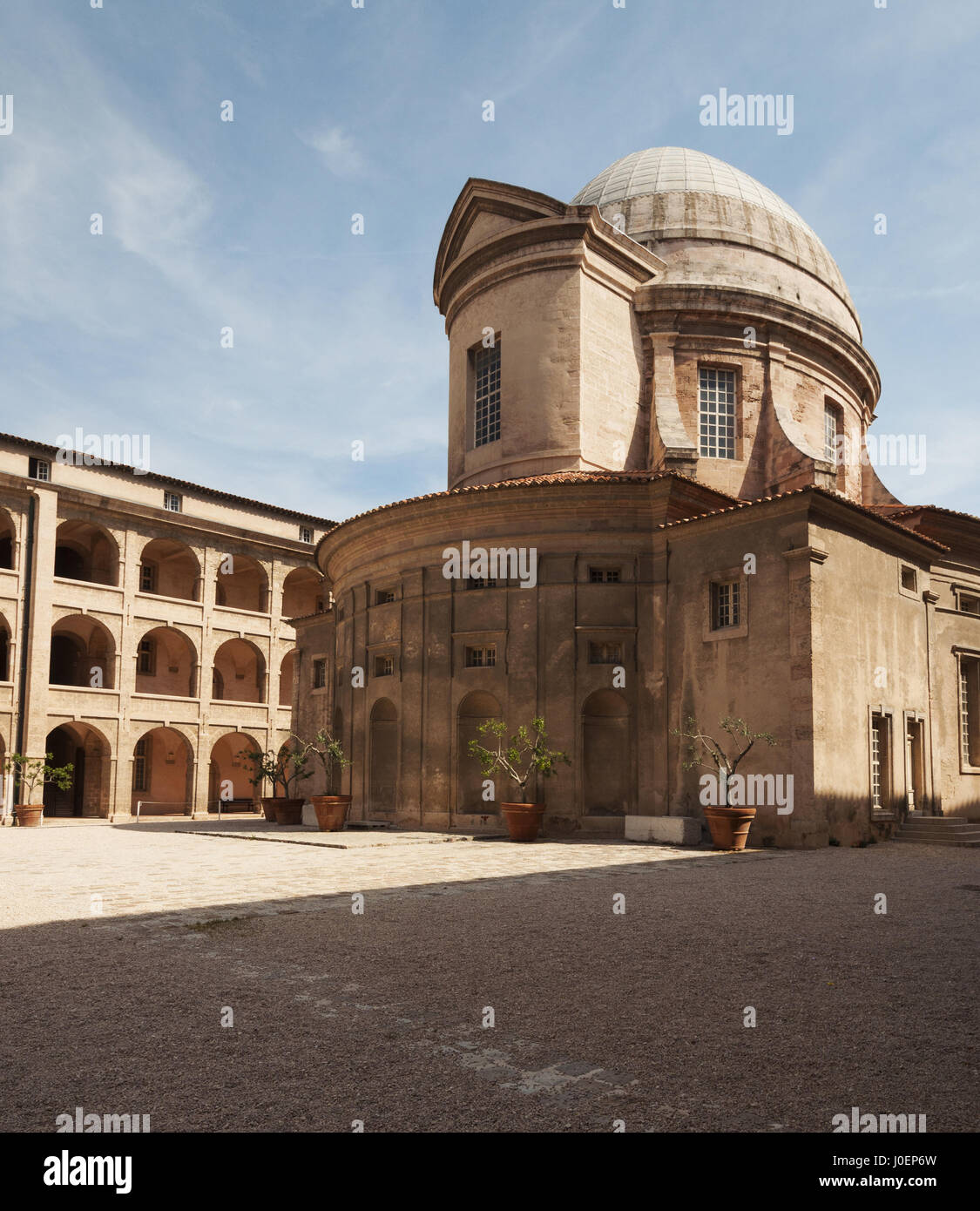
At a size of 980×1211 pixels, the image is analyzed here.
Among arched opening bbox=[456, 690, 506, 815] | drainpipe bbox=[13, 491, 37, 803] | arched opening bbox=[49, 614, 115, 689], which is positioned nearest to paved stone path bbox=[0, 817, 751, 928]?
arched opening bbox=[456, 690, 506, 815]

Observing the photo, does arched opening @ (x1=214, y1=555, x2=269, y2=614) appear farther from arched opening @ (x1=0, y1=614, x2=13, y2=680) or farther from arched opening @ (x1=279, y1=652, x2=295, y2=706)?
arched opening @ (x1=0, y1=614, x2=13, y2=680)

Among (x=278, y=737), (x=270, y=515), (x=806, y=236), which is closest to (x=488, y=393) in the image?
(x=806, y=236)

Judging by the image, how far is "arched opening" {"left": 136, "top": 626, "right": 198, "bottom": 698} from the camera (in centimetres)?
3753

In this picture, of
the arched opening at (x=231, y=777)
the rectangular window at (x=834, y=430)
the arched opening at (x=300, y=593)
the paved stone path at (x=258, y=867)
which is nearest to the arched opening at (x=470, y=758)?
the paved stone path at (x=258, y=867)

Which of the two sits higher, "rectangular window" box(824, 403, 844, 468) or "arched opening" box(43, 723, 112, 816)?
"rectangular window" box(824, 403, 844, 468)

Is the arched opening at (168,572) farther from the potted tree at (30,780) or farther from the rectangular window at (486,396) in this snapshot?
the rectangular window at (486,396)

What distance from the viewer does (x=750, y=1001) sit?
18.6 feet

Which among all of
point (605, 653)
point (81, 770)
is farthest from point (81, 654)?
point (605, 653)

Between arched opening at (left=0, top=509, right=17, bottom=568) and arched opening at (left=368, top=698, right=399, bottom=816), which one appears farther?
arched opening at (left=0, top=509, right=17, bottom=568)

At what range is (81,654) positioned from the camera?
120 feet

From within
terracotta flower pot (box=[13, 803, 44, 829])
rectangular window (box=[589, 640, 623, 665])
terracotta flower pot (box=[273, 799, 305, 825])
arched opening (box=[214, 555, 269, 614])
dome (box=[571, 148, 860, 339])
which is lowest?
terracotta flower pot (box=[13, 803, 44, 829])

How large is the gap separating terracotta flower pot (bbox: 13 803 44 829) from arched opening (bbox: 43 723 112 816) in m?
5.14

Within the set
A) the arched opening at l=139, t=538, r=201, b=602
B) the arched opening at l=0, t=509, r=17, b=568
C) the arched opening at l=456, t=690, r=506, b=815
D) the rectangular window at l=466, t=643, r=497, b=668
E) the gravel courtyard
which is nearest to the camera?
the gravel courtyard

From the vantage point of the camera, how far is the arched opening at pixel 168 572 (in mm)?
38812
